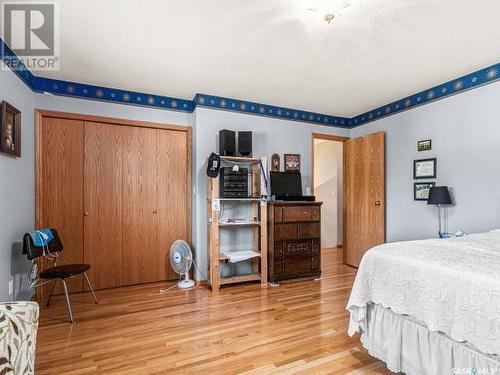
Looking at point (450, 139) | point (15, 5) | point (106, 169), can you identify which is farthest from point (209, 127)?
point (450, 139)

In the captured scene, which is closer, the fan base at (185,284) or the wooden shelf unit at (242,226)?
the wooden shelf unit at (242,226)

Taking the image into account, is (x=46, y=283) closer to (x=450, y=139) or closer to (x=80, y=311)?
(x=80, y=311)

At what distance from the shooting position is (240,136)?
11.1 feet

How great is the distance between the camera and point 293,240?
351 centimetres

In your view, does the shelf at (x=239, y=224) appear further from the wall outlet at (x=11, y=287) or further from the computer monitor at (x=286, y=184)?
the wall outlet at (x=11, y=287)

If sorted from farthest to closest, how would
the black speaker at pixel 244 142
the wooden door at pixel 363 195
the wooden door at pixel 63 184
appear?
the wooden door at pixel 363 195 → the black speaker at pixel 244 142 → the wooden door at pixel 63 184

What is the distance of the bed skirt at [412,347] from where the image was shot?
1.24 meters

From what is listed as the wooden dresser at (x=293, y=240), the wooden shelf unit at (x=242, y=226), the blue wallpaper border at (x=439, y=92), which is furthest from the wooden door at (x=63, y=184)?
the blue wallpaper border at (x=439, y=92)

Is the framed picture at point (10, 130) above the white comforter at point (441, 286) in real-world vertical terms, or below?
above

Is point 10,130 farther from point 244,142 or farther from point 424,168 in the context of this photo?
point 424,168

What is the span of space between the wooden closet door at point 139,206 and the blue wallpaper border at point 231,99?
0.41 meters

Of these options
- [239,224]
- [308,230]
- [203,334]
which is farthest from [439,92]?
[203,334]

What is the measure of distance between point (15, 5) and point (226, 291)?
310 centimetres

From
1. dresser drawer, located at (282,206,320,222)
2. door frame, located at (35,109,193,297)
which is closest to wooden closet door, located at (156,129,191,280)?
door frame, located at (35,109,193,297)
